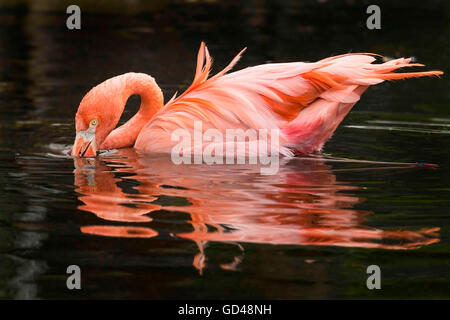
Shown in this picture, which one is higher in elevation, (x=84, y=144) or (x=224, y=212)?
(x=84, y=144)

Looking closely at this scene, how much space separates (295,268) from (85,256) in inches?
45.1

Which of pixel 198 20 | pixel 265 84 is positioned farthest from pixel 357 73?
pixel 198 20

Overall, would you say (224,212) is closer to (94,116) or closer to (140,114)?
(94,116)

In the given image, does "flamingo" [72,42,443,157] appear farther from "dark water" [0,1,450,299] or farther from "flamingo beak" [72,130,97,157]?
"dark water" [0,1,450,299]

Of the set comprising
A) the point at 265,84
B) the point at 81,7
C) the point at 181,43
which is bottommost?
the point at 265,84

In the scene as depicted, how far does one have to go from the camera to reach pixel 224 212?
17.4 feet

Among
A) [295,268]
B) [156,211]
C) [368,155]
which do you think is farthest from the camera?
[368,155]

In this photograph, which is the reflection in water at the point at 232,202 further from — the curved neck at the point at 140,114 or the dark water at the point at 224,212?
the curved neck at the point at 140,114

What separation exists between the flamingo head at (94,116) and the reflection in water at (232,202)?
168 millimetres

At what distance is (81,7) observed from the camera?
62.2 ft

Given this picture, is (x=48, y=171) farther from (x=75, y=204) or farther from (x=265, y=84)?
(x=265, y=84)

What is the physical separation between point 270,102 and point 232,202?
1.53 meters

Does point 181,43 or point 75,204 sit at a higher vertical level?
point 181,43

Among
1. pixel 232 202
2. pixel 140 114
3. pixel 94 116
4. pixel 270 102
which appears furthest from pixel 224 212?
pixel 140 114
